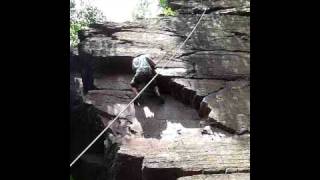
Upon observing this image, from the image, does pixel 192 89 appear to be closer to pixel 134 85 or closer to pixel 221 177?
pixel 134 85

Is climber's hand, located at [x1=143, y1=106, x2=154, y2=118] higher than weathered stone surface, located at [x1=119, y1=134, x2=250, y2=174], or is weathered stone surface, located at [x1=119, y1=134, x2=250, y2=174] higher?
climber's hand, located at [x1=143, y1=106, x2=154, y2=118]

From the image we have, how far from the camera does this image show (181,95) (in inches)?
349

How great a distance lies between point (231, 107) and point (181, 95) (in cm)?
113

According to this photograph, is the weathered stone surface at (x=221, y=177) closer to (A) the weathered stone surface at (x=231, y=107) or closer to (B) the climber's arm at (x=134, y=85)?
(A) the weathered stone surface at (x=231, y=107)

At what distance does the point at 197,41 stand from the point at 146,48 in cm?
142

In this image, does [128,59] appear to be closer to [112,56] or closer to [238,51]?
[112,56]

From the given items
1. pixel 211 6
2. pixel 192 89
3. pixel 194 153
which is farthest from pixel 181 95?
pixel 211 6

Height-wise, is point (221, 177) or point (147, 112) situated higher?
point (147, 112)

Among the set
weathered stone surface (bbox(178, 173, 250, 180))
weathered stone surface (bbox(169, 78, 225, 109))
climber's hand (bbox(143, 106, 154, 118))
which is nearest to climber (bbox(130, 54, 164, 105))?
climber's hand (bbox(143, 106, 154, 118))

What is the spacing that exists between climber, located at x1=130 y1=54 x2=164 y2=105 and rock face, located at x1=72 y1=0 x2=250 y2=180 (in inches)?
7.6

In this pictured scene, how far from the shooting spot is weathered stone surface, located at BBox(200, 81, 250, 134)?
311 inches

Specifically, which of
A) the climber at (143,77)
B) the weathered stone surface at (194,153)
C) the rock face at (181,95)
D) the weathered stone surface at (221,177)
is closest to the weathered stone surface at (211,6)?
the rock face at (181,95)

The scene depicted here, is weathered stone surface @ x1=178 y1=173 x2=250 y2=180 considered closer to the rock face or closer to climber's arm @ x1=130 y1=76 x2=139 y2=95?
the rock face
